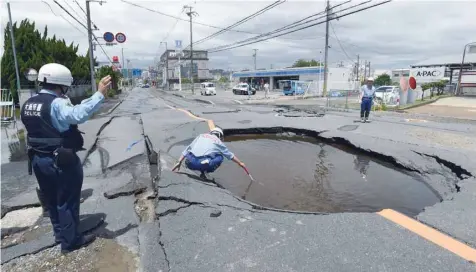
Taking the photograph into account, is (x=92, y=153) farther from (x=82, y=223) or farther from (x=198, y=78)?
(x=198, y=78)

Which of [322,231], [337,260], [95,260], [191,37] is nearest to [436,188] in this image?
[322,231]

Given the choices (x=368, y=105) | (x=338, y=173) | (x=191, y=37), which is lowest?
(x=338, y=173)

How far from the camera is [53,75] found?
2.64m

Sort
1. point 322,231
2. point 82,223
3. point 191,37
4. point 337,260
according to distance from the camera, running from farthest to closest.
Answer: point 191,37 < point 82,223 < point 322,231 < point 337,260

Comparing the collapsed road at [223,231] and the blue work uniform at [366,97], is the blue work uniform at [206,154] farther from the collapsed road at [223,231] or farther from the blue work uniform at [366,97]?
the blue work uniform at [366,97]

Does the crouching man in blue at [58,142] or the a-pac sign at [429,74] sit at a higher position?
the a-pac sign at [429,74]

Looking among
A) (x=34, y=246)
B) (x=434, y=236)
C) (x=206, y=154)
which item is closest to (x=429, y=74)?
(x=206, y=154)

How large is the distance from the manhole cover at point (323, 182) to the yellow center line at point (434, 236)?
89cm

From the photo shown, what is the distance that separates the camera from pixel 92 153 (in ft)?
22.2

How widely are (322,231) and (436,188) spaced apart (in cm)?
297

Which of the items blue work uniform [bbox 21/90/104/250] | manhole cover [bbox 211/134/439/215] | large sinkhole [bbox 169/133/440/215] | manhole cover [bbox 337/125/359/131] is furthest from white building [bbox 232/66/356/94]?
blue work uniform [bbox 21/90/104/250]

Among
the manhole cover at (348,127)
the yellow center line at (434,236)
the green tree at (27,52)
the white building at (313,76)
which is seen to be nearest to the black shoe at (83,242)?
the yellow center line at (434,236)

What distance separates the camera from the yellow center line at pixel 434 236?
2637 millimetres

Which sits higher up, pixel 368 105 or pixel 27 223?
pixel 368 105
